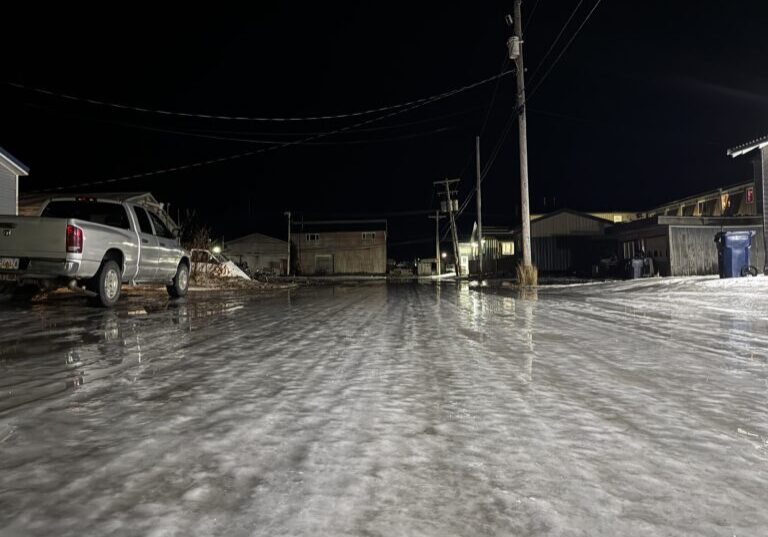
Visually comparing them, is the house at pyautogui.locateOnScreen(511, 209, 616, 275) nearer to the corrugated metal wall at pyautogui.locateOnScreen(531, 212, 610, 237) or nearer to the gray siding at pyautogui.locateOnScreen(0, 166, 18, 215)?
the corrugated metal wall at pyautogui.locateOnScreen(531, 212, 610, 237)

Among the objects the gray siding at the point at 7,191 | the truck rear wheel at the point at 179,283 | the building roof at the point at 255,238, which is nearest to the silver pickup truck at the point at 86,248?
the truck rear wheel at the point at 179,283

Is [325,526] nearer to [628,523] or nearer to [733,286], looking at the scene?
[628,523]

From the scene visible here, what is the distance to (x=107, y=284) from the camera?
10312mm

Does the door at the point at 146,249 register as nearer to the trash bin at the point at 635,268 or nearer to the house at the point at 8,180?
the house at the point at 8,180

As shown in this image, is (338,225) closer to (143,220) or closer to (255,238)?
(255,238)

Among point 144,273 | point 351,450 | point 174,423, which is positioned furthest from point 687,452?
point 144,273

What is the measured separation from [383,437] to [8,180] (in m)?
24.4

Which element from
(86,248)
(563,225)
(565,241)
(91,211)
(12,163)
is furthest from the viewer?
→ (563,225)

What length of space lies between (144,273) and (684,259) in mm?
25401

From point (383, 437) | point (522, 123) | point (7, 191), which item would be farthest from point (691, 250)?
point (7, 191)

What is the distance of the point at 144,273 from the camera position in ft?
38.1

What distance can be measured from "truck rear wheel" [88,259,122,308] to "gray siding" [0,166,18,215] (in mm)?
14055

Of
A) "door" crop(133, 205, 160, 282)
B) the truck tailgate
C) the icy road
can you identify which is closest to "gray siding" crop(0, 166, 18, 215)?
"door" crop(133, 205, 160, 282)

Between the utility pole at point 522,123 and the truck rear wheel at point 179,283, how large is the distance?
42.3ft
